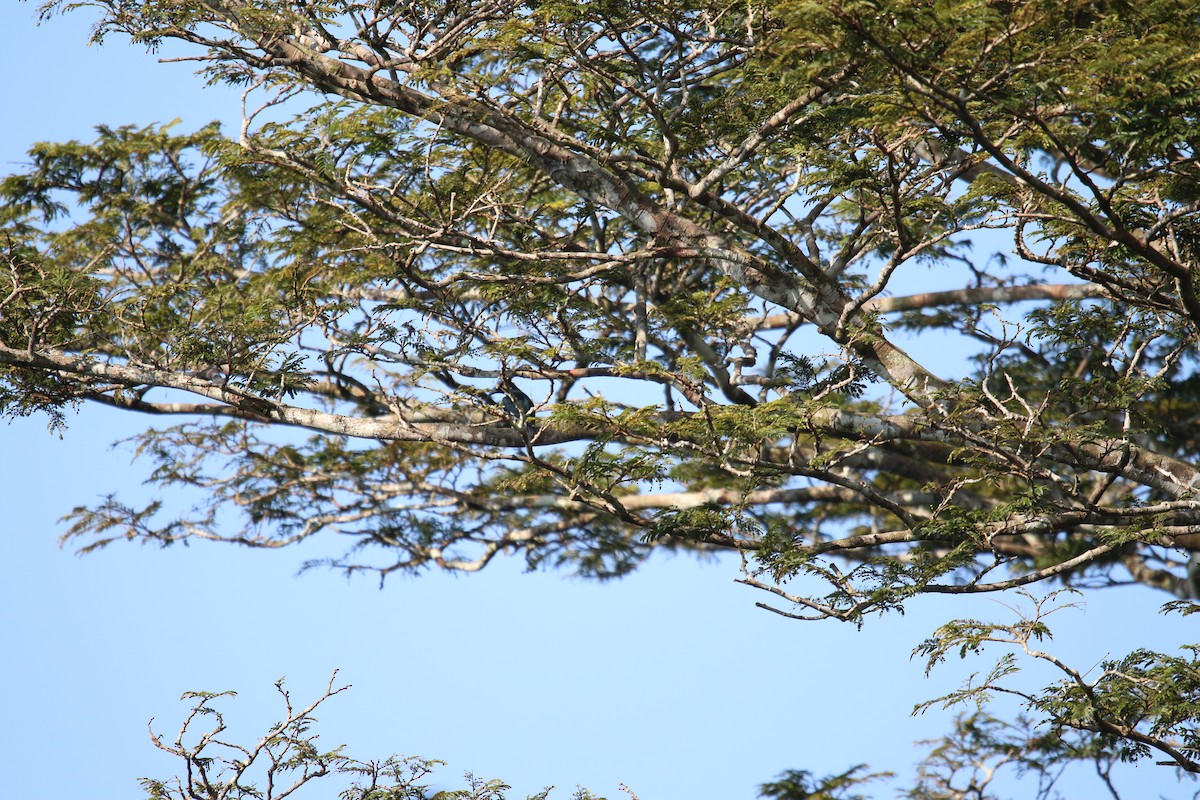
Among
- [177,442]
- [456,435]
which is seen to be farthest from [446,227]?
[177,442]

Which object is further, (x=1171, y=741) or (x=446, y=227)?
(x=446, y=227)

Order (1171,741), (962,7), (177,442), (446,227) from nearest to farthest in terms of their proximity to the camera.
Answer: (962,7) < (1171,741) < (446,227) < (177,442)

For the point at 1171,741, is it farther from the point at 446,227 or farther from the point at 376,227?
the point at 376,227

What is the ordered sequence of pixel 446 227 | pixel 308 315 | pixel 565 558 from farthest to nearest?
pixel 565 558 < pixel 308 315 < pixel 446 227

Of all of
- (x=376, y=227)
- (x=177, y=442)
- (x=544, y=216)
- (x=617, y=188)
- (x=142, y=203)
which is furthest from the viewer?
(x=177, y=442)

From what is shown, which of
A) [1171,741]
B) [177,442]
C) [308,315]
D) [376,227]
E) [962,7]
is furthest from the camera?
[177,442]

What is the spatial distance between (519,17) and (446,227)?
1.27 meters

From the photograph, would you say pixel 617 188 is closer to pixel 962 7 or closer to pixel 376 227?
pixel 376 227

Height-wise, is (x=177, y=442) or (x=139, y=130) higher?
(x=139, y=130)

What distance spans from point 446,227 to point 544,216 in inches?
96.9

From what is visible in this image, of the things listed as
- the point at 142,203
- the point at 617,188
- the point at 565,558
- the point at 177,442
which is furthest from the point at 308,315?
the point at 565,558

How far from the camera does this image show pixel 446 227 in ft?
20.6

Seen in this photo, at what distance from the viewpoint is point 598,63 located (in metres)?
6.59

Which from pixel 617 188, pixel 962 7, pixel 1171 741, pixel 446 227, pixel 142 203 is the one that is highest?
pixel 142 203
